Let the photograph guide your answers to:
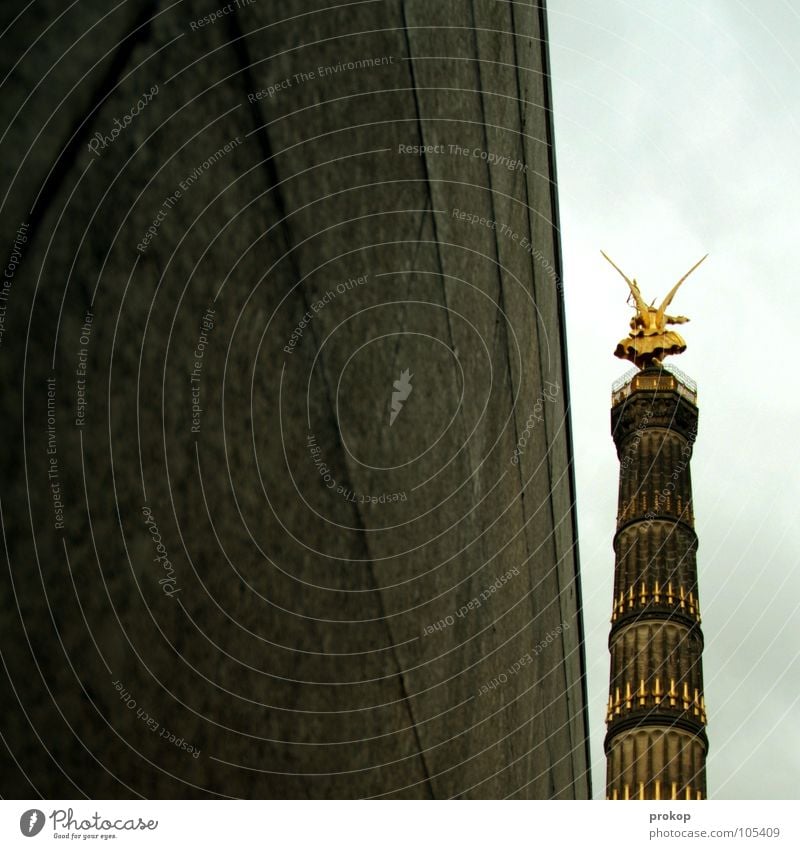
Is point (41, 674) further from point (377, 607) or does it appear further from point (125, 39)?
point (377, 607)

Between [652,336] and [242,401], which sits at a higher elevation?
[652,336]

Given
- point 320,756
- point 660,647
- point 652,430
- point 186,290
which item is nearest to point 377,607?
point 320,756

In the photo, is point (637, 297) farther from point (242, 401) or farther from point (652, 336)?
point (242, 401)

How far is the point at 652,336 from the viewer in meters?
33.0

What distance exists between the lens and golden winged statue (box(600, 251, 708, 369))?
3294cm

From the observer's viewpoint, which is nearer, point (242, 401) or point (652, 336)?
point (242, 401)

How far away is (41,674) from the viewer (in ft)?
4.59

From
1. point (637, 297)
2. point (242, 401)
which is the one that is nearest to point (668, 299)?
point (637, 297)

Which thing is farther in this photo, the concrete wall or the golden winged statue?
the golden winged statue

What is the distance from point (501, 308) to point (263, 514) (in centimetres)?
278

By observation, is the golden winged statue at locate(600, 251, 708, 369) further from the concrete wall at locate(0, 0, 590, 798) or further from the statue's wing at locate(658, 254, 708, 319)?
the concrete wall at locate(0, 0, 590, 798)

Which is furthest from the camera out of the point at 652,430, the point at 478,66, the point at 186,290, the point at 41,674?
the point at 652,430

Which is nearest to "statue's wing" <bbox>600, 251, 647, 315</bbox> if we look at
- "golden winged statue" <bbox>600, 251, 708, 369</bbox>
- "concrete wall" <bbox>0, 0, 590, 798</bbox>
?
"golden winged statue" <bbox>600, 251, 708, 369</bbox>

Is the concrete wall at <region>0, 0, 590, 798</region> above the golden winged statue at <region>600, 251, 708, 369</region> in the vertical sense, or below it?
below
